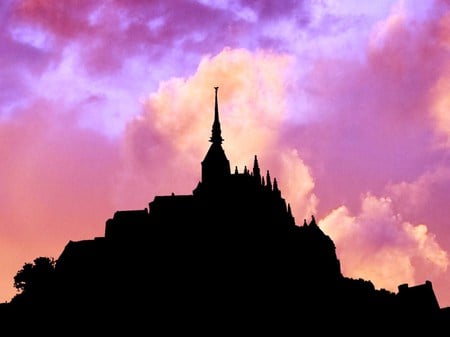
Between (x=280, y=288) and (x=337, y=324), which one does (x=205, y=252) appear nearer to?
(x=280, y=288)

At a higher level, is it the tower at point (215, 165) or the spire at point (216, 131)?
the spire at point (216, 131)

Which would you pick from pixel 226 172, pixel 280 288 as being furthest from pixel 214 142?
pixel 280 288

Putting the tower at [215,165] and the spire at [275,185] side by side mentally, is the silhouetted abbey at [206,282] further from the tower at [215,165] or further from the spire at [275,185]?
the spire at [275,185]

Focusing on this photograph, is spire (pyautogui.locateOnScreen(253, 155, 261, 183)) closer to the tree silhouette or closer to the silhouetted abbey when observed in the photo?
the silhouetted abbey

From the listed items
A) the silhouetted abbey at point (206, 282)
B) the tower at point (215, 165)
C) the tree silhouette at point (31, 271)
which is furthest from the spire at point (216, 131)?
the tree silhouette at point (31, 271)

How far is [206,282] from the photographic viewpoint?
6153cm

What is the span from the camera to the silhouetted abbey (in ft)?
185

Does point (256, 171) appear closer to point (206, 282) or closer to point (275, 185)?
point (275, 185)

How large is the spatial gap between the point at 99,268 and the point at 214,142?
3371cm

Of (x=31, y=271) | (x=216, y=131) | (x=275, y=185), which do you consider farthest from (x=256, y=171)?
(x=31, y=271)

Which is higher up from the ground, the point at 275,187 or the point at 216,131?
the point at 216,131

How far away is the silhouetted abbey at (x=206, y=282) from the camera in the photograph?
56312 millimetres

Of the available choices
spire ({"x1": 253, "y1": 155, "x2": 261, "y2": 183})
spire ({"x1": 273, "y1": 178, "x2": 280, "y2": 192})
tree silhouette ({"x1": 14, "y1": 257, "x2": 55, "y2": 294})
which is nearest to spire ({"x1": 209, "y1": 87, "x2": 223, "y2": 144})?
spire ({"x1": 253, "y1": 155, "x2": 261, "y2": 183})

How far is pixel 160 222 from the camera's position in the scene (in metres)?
65.1
